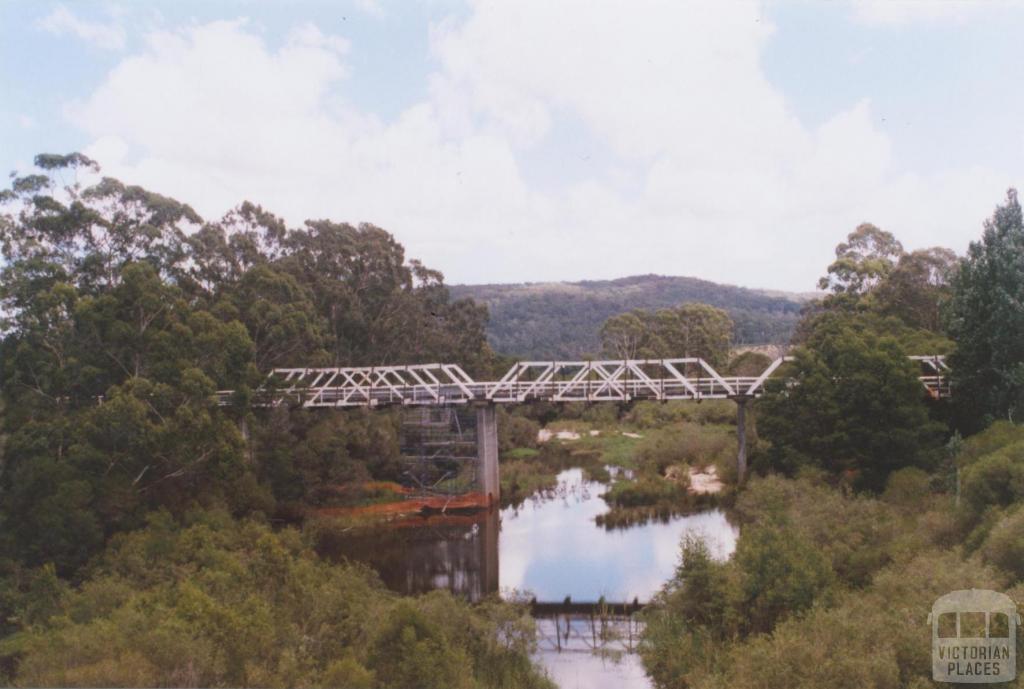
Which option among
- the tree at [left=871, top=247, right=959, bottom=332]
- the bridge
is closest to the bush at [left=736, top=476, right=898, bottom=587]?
the bridge

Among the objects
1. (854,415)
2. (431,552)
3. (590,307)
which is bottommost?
(431,552)

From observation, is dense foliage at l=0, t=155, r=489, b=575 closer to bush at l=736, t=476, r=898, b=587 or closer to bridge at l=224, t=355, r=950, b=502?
bridge at l=224, t=355, r=950, b=502

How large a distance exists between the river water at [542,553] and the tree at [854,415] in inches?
122

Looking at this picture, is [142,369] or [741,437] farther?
[741,437]

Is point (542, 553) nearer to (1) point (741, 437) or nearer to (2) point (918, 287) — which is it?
(1) point (741, 437)

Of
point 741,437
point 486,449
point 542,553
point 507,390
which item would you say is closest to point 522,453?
point 486,449

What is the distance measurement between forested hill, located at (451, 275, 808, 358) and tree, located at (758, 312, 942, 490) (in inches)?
1876

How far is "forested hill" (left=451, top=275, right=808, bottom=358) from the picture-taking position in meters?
84.0

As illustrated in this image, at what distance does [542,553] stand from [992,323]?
12.4m

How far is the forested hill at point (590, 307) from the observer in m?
84.0

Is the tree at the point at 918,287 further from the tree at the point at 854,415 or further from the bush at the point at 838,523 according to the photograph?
the bush at the point at 838,523

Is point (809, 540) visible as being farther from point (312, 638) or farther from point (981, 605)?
point (312, 638)

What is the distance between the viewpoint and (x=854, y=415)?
23391 mm

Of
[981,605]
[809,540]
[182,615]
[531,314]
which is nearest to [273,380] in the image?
[182,615]
